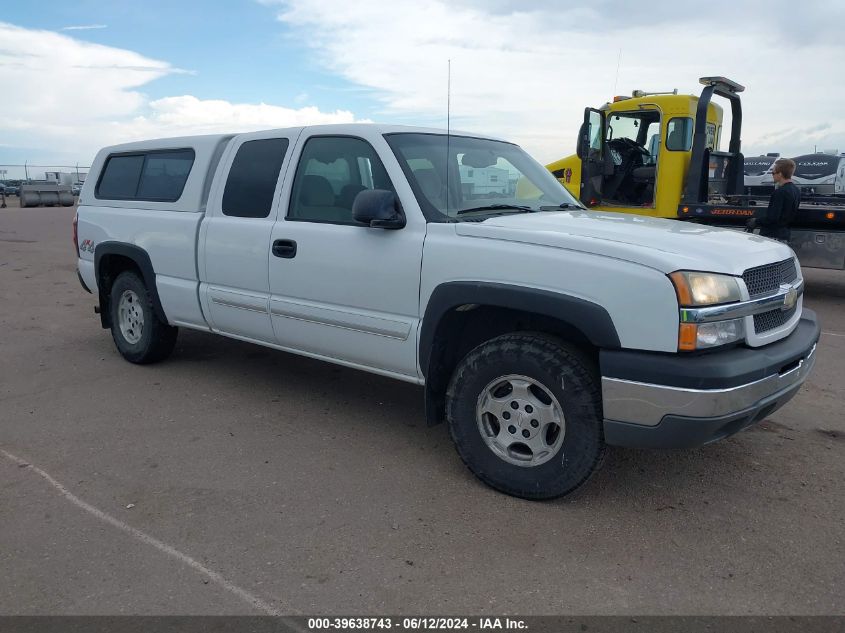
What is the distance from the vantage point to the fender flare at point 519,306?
3080 millimetres

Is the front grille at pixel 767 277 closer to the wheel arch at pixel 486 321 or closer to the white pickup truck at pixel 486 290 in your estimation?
the white pickup truck at pixel 486 290

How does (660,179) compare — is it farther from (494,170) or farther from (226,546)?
(226,546)

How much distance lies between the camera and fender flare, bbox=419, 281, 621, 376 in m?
3.08

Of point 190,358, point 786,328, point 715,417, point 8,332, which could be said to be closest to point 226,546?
point 715,417

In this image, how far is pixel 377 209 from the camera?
3682 mm

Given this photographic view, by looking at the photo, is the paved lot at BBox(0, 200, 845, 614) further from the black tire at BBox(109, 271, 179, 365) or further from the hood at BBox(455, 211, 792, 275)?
the hood at BBox(455, 211, 792, 275)

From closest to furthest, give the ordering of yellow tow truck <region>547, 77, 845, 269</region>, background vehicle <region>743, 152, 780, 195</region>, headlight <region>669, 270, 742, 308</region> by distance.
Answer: headlight <region>669, 270, 742, 308</region> < yellow tow truck <region>547, 77, 845, 269</region> < background vehicle <region>743, 152, 780, 195</region>

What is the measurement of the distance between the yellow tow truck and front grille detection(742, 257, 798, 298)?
6.69m

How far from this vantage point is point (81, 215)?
20.2 ft

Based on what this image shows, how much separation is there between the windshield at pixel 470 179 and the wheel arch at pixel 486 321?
53 cm

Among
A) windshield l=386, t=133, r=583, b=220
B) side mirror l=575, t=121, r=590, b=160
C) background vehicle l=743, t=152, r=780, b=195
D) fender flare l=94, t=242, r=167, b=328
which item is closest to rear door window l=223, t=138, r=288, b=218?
windshield l=386, t=133, r=583, b=220

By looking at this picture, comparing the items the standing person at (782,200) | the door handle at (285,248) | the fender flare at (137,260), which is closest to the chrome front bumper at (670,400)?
the door handle at (285,248)

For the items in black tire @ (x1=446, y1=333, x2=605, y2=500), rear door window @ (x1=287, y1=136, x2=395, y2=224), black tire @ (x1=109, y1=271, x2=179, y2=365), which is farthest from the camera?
black tire @ (x1=109, y1=271, x2=179, y2=365)

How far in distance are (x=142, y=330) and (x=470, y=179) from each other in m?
3.19
